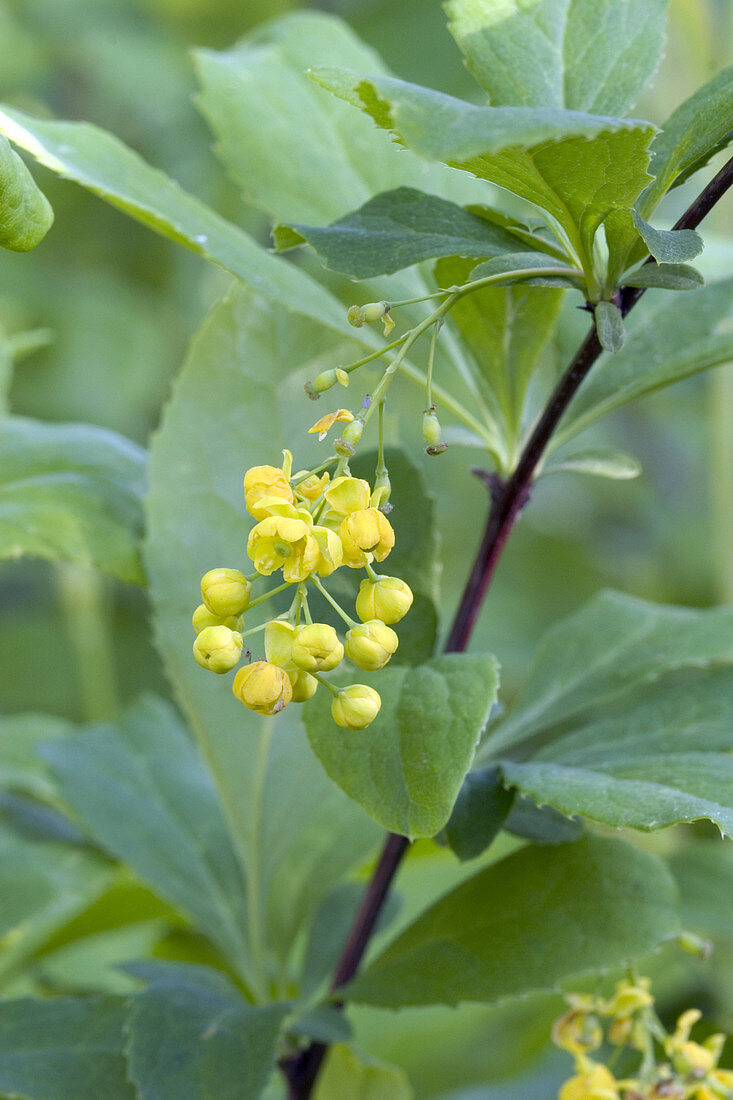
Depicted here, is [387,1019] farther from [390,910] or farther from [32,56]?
[32,56]

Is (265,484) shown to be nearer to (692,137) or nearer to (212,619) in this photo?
(212,619)

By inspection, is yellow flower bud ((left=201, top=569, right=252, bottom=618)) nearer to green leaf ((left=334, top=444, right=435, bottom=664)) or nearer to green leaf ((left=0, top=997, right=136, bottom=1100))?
green leaf ((left=334, top=444, right=435, bottom=664))

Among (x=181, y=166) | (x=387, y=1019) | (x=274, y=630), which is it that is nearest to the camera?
(x=274, y=630)

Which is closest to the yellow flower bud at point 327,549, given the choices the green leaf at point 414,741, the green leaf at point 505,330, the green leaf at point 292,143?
the green leaf at point 414,741

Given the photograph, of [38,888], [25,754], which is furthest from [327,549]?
[25,754]

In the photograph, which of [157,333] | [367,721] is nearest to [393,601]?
[367,721]

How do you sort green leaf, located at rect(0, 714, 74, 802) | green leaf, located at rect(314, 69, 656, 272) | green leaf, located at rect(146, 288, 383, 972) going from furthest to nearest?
green leaf, located at rect(0, 714, 74, 802), green leaf, located at rect(146, 288, 383, 972), green leaf, located at rect(314, 69, 656, 272)

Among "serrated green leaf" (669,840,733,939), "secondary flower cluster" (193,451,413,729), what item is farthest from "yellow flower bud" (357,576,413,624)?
"serrated green leaf" (669,840,733,939)
